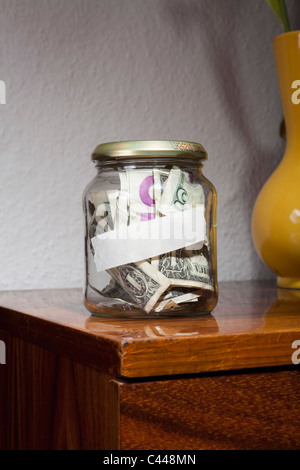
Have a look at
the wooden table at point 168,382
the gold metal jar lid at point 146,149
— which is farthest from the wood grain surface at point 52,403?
the gold metal jar lid at point 146,149

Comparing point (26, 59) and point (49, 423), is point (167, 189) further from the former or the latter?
point (26, 59)

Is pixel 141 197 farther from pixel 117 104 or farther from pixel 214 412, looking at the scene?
pixel 117 104

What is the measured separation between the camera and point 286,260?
3.17 feet

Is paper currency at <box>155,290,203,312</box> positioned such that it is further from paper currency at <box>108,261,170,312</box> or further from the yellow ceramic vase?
the yellow ceramic vase

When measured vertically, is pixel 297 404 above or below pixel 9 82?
below

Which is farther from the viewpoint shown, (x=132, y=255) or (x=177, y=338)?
(x=132, y=255)

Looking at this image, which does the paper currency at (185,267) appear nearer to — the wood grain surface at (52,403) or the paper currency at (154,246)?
the paper currency at (154,246)

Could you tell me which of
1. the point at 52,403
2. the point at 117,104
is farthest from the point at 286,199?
the point at 52,403

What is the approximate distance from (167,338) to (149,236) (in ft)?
0.47

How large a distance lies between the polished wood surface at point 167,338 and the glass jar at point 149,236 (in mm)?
20

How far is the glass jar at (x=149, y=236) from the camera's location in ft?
2.02

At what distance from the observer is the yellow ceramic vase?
0.94 meters

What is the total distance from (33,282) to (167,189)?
44cm
